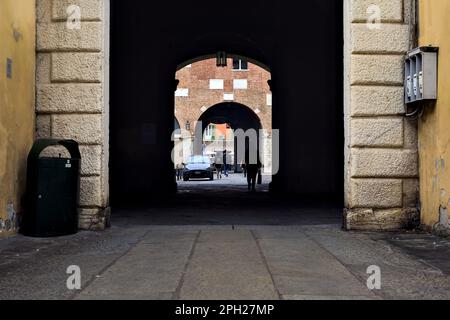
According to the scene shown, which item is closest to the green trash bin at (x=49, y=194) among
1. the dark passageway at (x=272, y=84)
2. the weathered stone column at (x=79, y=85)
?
the weathered stone column at (x=79, y=85)

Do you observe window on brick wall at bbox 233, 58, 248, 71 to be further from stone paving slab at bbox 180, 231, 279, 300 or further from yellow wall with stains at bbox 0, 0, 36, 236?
stone paving slab at bbox 180, 231, 279, 300

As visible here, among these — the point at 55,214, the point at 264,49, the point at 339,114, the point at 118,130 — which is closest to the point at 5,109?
the point at 55,214

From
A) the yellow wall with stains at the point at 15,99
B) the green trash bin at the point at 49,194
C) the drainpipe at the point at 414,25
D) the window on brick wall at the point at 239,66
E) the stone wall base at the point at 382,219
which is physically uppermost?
the window on brick wall at the point at 239,66

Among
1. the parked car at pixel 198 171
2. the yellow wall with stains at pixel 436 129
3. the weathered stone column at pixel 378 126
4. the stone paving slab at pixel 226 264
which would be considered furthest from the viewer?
the parked car at pixel 198 171

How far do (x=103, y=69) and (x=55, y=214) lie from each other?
222cm

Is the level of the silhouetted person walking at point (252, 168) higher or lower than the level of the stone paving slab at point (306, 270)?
higher

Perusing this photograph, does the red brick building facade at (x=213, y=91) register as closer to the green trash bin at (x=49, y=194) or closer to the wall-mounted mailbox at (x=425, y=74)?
the green trash bin at (x=49, y=194)

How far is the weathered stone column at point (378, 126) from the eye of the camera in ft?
25.7

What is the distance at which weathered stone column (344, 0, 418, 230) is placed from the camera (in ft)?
25.7

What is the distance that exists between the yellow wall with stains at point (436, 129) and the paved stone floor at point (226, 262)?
0.58 m

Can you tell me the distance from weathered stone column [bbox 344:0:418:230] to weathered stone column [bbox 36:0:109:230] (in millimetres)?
3619

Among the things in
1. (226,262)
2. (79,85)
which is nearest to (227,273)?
(226,262)

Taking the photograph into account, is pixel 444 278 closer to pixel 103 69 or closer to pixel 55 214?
pixel 55 214

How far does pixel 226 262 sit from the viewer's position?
5.33 m
